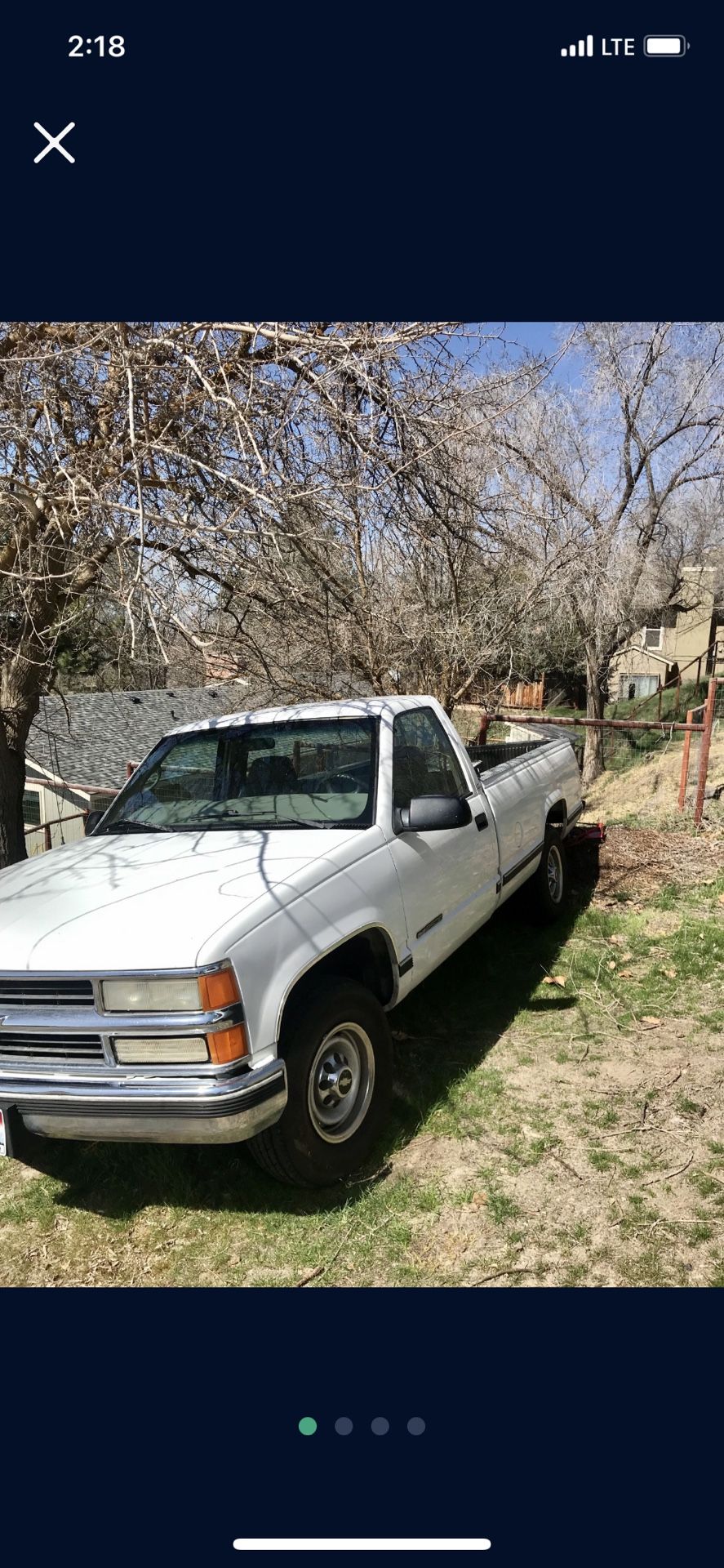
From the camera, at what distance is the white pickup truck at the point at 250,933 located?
285 centimetres

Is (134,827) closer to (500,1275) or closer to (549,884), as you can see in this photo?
(500,1275)

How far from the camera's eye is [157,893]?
3225 mm

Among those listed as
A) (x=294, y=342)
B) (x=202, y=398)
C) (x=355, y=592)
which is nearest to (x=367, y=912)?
(x=294, y=342)

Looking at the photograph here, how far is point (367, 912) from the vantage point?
358 centimetres

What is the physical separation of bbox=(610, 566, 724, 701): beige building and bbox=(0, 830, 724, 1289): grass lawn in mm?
19373

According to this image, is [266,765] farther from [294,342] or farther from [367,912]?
[294,342]

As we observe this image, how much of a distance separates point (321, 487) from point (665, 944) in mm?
3602

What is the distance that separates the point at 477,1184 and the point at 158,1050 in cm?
137

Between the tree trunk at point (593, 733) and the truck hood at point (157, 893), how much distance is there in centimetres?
1404

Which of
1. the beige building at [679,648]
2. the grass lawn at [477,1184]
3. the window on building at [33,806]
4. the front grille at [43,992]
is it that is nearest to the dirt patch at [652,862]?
the grass lawn at [477,1184]

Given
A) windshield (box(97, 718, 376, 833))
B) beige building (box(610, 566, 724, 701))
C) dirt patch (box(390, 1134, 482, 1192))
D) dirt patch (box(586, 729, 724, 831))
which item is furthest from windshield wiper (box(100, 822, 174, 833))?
beige building (box(610, 566, 724, 701))
